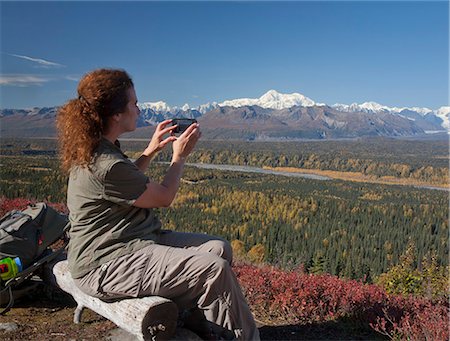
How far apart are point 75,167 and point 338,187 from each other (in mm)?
105461

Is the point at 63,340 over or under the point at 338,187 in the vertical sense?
over

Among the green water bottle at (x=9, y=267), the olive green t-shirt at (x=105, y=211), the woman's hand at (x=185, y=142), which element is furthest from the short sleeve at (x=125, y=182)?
the green water bottle at (x=9, y=267)

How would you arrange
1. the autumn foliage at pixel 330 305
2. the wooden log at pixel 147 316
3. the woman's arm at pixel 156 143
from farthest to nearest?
the autumn foliage at pixel 330 305, the woman's arm at pixel 156 143, the wooden log at pixel 147 316

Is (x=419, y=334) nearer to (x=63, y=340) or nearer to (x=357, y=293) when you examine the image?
(x=357, y=293)

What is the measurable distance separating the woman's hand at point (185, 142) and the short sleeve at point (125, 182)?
0.35 m

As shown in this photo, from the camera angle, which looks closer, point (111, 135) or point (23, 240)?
point (111, 135)

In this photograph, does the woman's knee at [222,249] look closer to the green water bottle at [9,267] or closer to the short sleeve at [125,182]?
the short sleeve at [125,182]

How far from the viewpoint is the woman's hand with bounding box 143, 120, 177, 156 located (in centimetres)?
327

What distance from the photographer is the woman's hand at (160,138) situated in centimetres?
327

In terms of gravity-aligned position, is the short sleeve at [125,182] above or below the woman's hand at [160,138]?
below

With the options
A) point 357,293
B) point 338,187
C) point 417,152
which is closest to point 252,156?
point 338,187

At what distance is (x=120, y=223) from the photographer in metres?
2.92

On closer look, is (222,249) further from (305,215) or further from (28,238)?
(305,215)

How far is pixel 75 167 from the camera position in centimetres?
298
